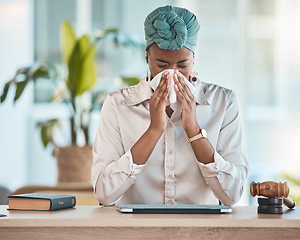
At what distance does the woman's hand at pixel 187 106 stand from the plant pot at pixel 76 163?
2.74m

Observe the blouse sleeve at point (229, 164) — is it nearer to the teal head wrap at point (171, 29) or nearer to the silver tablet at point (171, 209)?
the silver tablet at point (171, 209)

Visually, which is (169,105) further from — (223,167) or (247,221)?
(247,221)

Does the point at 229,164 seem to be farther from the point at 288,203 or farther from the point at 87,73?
the point at 87,73

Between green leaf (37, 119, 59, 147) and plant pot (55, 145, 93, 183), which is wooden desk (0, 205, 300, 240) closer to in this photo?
plant pot (55, 145, 93, 183)

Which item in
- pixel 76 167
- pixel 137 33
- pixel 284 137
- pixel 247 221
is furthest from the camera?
pixel 137 33

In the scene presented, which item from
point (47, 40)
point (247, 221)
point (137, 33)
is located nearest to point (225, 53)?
point (137, 33)

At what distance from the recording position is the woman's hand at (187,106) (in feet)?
5.83

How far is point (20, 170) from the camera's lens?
553 centimetres

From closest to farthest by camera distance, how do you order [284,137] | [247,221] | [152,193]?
1. [247,221]
2. [152,193]
3. [284,137]

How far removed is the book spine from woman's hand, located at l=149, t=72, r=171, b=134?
351 mm

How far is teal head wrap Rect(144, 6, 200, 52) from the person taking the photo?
5.91 ft

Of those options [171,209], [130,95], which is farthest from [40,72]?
[171,209]

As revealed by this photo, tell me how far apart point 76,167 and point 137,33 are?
67.9 inches

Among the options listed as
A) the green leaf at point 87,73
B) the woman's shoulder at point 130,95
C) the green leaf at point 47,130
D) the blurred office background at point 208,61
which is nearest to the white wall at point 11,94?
the blurred office background at point 208,61
